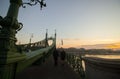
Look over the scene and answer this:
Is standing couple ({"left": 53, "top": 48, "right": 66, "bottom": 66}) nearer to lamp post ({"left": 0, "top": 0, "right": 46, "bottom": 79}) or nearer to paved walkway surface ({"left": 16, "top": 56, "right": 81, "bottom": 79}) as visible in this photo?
paved walkway surface ({"left": 16, "top": 56, "right": 81, "bottom": 79})

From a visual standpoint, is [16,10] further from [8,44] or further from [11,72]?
[11,72]

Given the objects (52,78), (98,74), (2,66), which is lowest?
(52,78)

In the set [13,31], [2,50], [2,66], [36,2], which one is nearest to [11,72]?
[2,66]

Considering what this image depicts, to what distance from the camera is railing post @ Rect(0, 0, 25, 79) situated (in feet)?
7.56

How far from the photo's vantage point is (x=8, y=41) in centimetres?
252

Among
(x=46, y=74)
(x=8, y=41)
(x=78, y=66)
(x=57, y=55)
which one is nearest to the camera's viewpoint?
(x=8, y=41)

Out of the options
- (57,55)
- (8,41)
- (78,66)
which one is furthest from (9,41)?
(57,55)

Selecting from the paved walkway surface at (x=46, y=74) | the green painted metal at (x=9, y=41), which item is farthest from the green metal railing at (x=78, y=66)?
the green painted metal at (x=9, y=41)

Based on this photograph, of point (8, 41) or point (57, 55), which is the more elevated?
point (8, 41)

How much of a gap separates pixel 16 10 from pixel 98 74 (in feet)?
8.28

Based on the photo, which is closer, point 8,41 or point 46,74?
point 8,41

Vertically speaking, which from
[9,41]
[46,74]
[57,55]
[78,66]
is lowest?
[46,74]

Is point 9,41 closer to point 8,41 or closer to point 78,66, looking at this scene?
point 8,41

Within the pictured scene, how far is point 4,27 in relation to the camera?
2594mm
